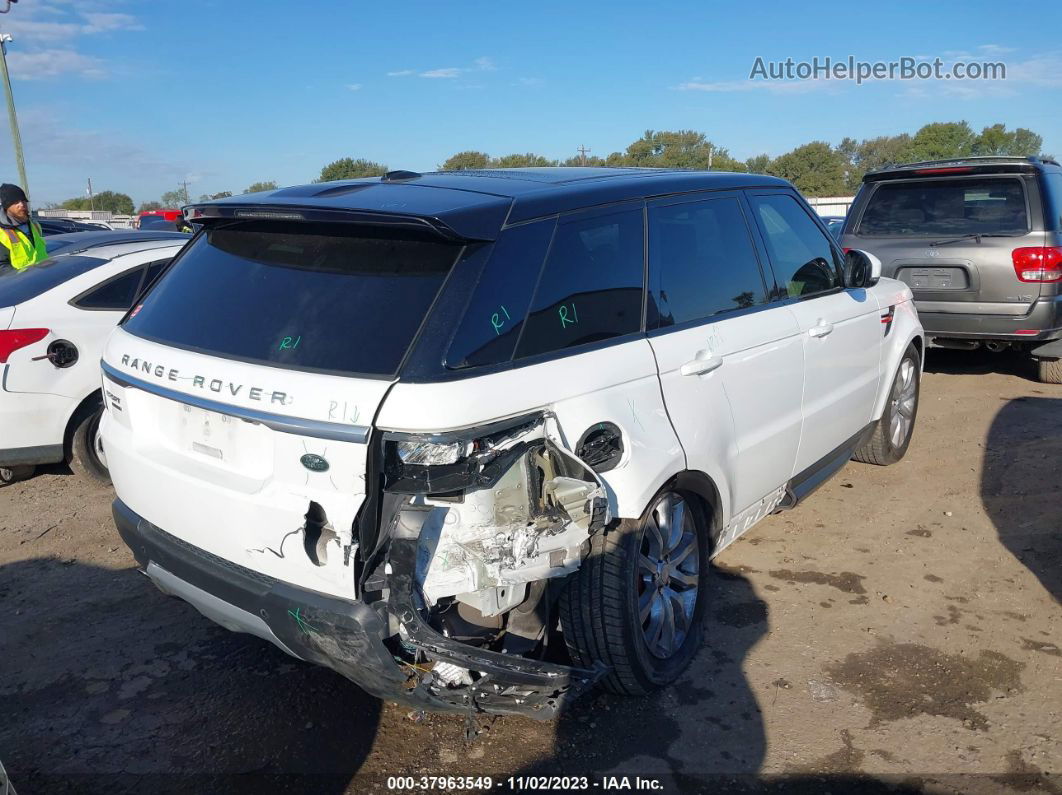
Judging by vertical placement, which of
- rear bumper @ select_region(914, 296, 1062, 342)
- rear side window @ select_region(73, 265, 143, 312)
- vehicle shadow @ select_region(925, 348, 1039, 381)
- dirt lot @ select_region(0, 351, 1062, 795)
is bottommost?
vehicle shadow @ select_region(925, 348, 1039, 381)

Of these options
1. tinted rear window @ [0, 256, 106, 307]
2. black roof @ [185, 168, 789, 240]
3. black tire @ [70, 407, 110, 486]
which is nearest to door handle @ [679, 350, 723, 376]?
black roof @ [185, 168, 789, 240]

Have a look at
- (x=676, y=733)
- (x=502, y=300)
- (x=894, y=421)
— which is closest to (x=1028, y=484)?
(x=894, y=421)

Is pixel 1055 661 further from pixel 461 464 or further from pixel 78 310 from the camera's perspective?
pixel 78 310

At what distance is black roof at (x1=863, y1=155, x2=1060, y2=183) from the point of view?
286 inches

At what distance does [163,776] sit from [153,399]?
A: 4.14ft

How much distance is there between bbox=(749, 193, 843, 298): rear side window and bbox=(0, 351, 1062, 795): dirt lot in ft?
4.66

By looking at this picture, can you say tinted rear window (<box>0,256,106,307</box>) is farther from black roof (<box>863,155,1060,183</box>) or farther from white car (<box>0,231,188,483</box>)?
black roof (<box>863,155,1060,183</box>)

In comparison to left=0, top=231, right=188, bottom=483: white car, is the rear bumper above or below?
below

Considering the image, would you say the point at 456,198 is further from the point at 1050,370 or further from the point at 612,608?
the point at 1050,370

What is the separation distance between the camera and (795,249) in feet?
14.1

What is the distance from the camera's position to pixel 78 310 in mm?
5406

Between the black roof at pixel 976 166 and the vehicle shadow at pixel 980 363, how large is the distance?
201 centimetres

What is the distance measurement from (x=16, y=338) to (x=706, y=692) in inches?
173

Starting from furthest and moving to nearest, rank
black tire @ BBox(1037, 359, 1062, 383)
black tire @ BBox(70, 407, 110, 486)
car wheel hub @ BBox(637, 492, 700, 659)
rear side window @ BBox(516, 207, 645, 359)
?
black tire @ BBox(1037, 359, 1062, 383)
black tire @ BBox(70, 407, 110, 486)
car wheel hub @ BBox(637, 492, 700, 659)
rear side window @ BBox(516, 207, 645, 359)
